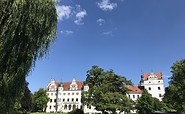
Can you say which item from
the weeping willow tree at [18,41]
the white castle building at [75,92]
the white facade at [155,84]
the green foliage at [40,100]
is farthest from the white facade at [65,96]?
the weeping willow tree at [18,41]

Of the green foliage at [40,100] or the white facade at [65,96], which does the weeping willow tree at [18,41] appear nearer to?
the green foliage at [40,100]

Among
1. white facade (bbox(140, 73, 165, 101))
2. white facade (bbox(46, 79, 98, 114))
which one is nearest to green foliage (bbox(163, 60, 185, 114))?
white facade (bbox(140, 73, 165, 101))

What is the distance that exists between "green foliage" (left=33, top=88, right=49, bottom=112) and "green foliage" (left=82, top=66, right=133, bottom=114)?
31.5m

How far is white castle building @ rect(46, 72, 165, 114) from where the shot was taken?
75.2 metres

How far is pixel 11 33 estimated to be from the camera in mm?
8852

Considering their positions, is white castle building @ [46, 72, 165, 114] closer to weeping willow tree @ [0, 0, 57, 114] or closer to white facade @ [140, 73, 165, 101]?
white facade @ [140, 73, 165, 101]

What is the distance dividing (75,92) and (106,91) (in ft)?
135

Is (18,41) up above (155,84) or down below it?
below

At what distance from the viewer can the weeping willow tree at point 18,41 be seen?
870 centimetres

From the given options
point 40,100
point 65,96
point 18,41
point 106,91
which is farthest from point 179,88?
point 65,96

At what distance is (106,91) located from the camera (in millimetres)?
38594

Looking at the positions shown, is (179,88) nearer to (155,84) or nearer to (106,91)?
(106,91)

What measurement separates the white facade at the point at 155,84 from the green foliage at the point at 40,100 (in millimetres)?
37876

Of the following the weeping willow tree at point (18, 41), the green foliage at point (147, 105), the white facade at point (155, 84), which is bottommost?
the green foliage at point (147, 105)
